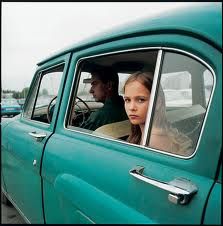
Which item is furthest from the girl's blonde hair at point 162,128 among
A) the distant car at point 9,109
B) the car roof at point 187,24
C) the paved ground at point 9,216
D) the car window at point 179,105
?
the distant car at point 9,109

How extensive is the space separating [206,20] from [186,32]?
0.31 feet

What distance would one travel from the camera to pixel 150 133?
66.2 inches

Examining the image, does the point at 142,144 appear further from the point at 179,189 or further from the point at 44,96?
the point at 44,96

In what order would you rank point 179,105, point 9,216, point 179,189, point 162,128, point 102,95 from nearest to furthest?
point 179,189 < point 162,128 < point 179,105 < point 102,95 < point 9,216

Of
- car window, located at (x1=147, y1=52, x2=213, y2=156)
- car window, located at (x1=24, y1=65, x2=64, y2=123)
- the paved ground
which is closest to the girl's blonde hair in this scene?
car window, located at (x1=147, y1=52, x2=213, y2=156)

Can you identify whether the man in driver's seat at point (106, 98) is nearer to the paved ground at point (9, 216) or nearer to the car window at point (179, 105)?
the car window at point (179, 105)

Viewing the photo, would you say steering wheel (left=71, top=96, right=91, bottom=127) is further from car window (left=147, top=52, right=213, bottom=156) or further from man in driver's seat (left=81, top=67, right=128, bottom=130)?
car window (left=147, top=52, right=213, bottom=156)

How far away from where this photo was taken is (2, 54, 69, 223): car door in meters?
2.53

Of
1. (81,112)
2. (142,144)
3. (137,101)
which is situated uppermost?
(137,101)

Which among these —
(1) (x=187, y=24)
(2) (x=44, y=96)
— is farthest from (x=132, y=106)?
(2) (x=44, y=96)

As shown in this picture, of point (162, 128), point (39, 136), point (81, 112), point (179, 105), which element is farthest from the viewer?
point (81, 112)

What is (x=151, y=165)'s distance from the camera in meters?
1.52

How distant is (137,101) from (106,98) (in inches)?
32.5

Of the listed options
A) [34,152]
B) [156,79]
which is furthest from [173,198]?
[34,152]
